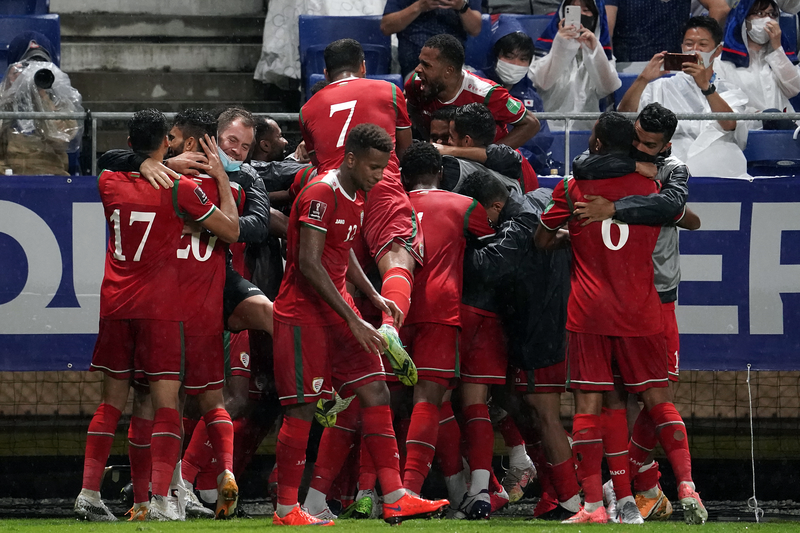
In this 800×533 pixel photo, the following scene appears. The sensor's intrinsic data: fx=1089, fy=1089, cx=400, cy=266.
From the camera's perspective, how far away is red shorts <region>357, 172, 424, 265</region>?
216 inches

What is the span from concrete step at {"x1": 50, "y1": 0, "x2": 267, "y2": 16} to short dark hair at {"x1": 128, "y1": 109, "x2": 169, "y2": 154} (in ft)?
16.6

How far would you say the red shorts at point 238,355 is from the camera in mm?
5984

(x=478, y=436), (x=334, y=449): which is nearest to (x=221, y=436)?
(x=334, y=449)

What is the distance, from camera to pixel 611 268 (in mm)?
5273

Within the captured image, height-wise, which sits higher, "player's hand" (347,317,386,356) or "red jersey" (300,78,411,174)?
"red jersey" (300,78,411,174)

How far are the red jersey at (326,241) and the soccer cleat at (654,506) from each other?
2.04m

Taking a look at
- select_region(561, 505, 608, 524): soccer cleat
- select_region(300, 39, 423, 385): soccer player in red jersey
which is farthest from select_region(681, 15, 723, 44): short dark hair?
select_region(561, 505, 608, 524): soccer cleat

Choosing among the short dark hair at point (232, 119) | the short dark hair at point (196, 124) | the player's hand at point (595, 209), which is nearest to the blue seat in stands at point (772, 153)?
the player's hand at point (595, 209)

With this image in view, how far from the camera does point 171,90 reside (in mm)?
9438

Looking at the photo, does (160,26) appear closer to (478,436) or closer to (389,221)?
(389,221)

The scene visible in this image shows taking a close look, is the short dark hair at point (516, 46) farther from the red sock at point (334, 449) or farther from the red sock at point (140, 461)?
the red sock at point (140, 461)

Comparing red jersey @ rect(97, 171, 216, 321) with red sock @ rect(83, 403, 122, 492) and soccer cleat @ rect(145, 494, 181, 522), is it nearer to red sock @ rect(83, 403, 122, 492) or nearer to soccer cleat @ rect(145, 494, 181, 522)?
red sock @ rect(83, 403, 122, 492)

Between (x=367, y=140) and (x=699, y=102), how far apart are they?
169 inches

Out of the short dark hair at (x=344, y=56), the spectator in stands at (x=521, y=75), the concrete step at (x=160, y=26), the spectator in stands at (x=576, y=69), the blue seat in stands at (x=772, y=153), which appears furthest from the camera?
the concrete step at (x=160, y=26)
